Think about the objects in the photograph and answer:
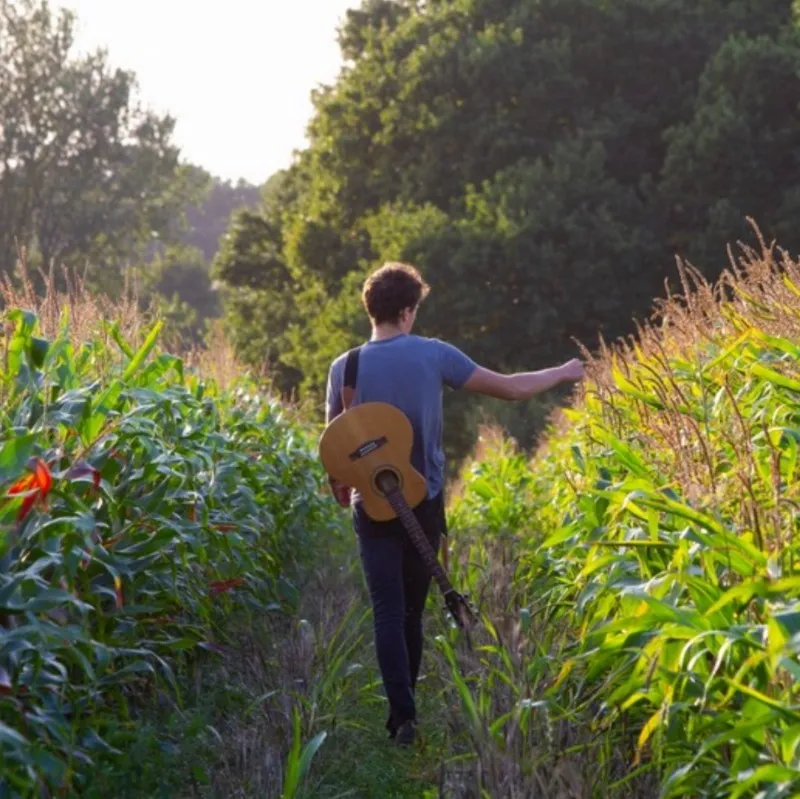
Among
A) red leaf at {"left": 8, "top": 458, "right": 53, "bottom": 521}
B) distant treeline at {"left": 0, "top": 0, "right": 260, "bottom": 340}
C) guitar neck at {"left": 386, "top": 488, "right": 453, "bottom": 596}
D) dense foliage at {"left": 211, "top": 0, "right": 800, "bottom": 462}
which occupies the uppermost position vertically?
distant treeline at {"left": 0, "top": 0, "right": 260, "bottom": 340}

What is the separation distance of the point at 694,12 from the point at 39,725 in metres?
29.5

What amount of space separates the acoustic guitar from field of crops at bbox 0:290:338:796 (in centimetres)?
67

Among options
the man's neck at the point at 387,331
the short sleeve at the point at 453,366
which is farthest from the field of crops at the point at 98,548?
the short sleeve at the point at 453,366

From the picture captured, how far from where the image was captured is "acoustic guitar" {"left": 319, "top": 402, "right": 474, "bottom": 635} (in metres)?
5.95

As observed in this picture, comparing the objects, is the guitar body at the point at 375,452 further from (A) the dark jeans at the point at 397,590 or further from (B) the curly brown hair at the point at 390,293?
(B) the curly brown hair at the point at 390,293

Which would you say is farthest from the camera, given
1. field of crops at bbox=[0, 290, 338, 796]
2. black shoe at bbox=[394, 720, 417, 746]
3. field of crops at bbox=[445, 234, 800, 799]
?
black shoe at bbox=[394, 720, 417, 746]

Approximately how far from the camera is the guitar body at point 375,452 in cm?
596

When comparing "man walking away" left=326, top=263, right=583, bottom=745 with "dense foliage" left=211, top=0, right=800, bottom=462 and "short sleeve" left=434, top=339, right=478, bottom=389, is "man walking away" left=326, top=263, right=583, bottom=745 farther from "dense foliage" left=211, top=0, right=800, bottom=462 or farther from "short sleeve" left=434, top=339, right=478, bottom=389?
"dense foliage" left=211, top=0, right=800, bottom=462

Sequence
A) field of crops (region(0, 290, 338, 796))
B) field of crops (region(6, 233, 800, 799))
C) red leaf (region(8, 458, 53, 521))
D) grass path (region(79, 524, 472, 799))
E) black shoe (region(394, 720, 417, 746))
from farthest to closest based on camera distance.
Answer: black shoe (region(394, 720, 417, 746)) < grass path (region(79, 524, 472, 799)) < field of crops (region(0, 290, 338, 796)) < red leaf (region(8, 458, 53, 521)) < field of crops (region(6, 233, 800, 799))

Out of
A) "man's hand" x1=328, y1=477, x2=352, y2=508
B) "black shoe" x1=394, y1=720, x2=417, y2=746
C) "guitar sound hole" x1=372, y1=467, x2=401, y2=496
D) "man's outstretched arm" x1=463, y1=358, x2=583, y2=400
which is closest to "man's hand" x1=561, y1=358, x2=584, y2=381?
"man's outstretched arm" x1=463, y1=358, x2=583, y2=400

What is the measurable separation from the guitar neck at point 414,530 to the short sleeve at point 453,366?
55cm

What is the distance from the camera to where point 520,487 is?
14.0 metres

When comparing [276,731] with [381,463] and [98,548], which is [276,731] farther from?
[381,463]

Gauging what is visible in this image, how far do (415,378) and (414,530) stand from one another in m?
0.64
